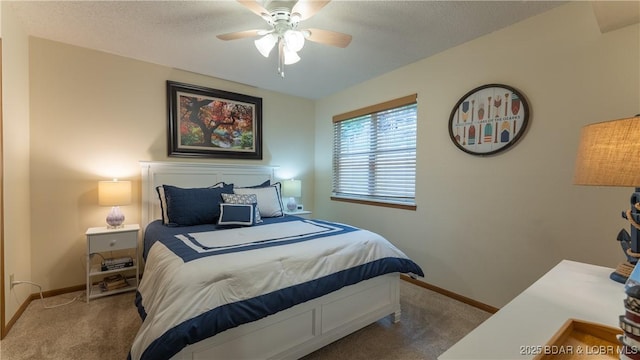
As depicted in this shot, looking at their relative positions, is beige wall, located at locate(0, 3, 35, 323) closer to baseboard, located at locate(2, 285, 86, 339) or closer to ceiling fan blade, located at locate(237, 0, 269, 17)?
baseboard, located at locate(2, 285, 86, 339)

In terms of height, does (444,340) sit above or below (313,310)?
below

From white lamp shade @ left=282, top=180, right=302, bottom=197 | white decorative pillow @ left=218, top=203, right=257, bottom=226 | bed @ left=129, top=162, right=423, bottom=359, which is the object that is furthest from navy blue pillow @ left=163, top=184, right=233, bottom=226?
white lamp shade @ left=282, top=180, right=302, bottom=197

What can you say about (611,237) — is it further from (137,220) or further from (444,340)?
(137,220)

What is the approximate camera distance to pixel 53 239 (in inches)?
105

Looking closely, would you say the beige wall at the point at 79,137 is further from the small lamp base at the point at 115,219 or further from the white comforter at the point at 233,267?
the white comforter at the point at 233,267

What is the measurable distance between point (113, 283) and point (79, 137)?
1536 mm

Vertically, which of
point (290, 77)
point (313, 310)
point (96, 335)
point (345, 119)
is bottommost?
point (96, 335)

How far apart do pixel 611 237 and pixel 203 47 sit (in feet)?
12.2

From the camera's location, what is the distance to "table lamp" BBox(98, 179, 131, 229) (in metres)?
2.61

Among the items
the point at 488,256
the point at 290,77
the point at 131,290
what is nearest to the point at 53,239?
the point at 131,290

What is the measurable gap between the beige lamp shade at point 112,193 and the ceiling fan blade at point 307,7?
2332 mm

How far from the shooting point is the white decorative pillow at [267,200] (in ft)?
10.1

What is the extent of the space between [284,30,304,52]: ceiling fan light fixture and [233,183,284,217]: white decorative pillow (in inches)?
65.9

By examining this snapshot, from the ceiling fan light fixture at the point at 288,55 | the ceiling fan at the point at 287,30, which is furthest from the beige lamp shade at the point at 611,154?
the ceiling fan light fixture at the point at 288,55
